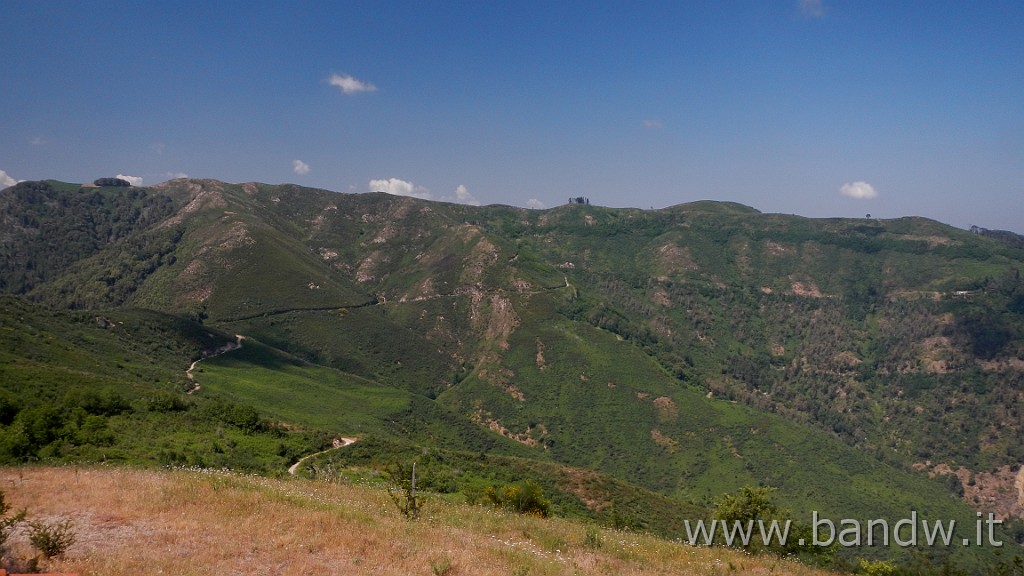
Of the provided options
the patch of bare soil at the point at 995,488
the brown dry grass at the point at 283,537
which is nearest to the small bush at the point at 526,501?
the brown dry grass at the point at 283,537

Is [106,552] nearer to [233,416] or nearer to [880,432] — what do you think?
[233,416]

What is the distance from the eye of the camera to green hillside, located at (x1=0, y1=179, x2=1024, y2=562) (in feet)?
208

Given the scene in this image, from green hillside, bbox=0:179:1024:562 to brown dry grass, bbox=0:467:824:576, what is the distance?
16152 mm

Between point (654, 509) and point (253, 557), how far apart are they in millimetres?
49361

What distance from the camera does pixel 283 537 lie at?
13773mm

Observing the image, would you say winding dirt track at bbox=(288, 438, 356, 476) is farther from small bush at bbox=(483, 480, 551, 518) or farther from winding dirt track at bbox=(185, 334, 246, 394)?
winding dirt track at bbox=(185, 334, 246, 394)

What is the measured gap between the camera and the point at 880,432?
151125 millimetres

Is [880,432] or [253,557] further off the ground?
[253,557]

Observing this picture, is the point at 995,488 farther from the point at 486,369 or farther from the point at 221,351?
the point at 221,351

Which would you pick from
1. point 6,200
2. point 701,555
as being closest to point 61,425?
point 701,555

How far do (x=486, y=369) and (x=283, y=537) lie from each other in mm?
123615

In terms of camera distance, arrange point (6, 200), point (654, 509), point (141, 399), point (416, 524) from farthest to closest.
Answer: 1. point (6, 200)
2. point (654, 509)
3. point (141, 399)
4. point (416, 524)

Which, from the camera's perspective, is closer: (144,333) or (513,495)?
(513,495)

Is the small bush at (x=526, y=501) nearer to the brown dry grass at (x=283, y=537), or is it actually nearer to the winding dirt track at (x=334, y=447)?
the brown dry grass at (x=283, y=537)
